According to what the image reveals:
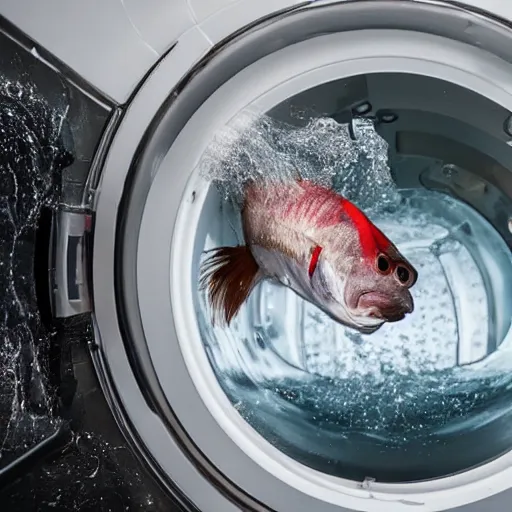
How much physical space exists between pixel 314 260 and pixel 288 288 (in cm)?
18

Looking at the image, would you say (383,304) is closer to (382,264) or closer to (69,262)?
(382,264)

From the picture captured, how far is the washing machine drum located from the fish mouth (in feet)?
0.65

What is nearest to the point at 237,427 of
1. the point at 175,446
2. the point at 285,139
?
the point at 175,446

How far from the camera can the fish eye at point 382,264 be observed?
0.72 meters

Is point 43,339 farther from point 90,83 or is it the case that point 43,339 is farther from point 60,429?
point 90,83

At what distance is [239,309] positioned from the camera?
0.92 metres

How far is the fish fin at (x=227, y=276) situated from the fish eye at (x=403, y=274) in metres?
0.22

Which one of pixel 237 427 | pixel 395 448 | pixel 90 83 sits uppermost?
pixel 90 83

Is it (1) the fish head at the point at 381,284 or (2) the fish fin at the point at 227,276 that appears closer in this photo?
(1) the fish head at the point at 381,284

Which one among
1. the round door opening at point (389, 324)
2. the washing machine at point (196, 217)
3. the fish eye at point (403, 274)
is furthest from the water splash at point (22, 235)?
the fish eye at point (403, 274)

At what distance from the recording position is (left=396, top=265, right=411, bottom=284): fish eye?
0.72 meters

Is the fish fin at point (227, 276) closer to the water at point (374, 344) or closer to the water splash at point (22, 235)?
the water at point (374, 344)

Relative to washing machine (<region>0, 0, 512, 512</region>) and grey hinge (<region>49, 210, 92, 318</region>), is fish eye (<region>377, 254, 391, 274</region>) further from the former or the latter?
grey hinge (<region>49, 210, 92, 318</region>)

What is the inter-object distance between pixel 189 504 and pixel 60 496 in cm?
16
